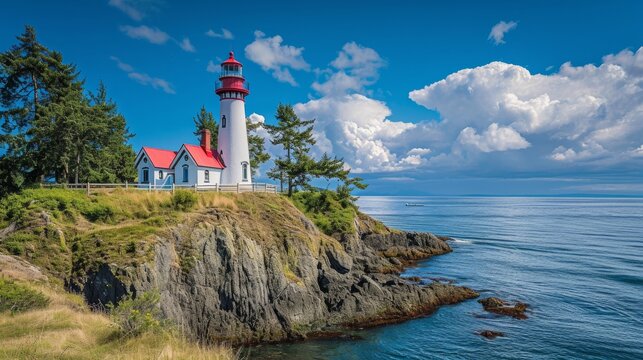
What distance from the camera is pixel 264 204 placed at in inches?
1320

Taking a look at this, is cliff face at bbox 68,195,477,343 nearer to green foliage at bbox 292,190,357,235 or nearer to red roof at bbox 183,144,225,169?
green foliage at bbox 292,190,357,235

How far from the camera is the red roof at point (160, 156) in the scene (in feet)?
125

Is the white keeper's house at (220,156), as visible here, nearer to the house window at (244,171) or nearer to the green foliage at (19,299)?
the house window at (244,171)

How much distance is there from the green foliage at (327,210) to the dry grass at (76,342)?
31.7 m

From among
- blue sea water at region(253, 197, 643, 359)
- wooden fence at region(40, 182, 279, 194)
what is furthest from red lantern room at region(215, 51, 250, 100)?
blue sea water at region(253, 197, 643, 359)

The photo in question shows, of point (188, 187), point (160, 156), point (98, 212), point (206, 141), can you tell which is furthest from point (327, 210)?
point (98, 212)

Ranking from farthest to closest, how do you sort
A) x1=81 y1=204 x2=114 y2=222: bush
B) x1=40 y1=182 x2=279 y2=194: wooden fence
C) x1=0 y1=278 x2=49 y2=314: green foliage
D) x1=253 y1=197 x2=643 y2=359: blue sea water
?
1. x1=40 y1=182 x2=279 y2=194: wooden fence
2. x1=81 y1=204 x2=114 y2=222: bush
3. x1=253 y1=197 x2=643 y2=359: blue sea water
4. x1=0 y1=278 x2=49 y2=314: green foliage

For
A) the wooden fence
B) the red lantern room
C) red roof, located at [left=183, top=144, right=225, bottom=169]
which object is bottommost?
the wooden fence

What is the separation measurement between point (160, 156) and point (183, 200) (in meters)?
13.6

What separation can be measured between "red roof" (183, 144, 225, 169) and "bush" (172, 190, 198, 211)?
10.5 metres

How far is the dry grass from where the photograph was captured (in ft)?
30.0

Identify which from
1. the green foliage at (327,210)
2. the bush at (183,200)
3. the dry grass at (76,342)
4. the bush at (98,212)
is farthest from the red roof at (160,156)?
the dry grass at (76,342)

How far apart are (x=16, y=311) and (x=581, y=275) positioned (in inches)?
1933

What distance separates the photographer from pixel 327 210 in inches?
1841
